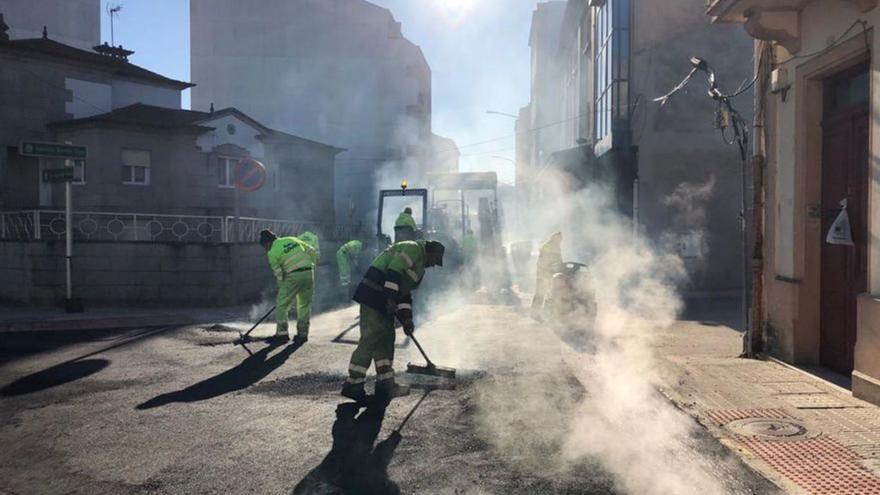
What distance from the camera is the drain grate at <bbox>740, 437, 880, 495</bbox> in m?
3.78

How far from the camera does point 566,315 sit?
11.1 meters

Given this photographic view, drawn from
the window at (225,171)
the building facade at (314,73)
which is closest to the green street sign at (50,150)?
the window at (225,171)

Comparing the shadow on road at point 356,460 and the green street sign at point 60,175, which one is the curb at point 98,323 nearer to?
the green street sign at point 60,175

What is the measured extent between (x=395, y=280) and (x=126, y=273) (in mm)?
8585

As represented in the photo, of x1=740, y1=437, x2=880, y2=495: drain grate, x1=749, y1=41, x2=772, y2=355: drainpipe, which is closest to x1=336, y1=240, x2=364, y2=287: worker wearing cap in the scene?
x1=749, y1=41, x2=772, y2=355: drainpipe

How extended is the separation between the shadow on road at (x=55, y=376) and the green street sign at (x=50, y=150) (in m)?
4.93

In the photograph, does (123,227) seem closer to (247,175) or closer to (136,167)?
(247,175)

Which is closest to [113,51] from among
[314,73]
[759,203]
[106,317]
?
[314,73]

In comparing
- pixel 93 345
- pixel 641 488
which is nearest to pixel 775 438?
pixel 641 488

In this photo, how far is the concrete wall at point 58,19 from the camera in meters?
25.2

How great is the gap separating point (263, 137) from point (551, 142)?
2421cm

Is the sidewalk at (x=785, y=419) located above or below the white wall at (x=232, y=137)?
below

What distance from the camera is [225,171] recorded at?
19.3 metres

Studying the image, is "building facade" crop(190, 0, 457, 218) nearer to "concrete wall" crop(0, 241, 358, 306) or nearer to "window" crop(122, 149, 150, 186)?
"window" crop(122, 149, 150, 186)
